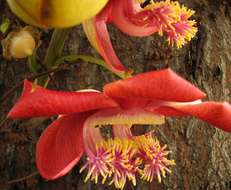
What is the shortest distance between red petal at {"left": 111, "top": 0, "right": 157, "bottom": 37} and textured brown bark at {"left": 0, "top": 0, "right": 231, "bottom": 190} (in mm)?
238

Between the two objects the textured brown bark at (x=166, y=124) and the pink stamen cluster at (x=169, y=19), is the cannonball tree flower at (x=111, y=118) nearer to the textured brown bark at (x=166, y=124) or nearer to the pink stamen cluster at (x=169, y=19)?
the pink stamen cluster at (x=169, y=19)

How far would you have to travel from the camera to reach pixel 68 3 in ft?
2.53

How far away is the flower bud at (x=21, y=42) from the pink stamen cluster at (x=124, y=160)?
0.60 feet

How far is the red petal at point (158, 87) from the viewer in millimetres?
714

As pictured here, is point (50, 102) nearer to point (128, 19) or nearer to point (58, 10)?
point (58, 10)

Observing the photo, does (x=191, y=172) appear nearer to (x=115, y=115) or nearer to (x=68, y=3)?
(x=115, y=115)

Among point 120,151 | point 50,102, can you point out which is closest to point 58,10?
point 50,102

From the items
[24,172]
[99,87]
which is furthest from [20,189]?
[99,87]

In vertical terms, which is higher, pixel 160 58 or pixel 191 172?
pixel 160 58

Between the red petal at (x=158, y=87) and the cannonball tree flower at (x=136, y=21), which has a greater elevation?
the cannonball tree flower at (x=136, y=21)

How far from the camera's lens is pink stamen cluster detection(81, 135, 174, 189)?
857 mm

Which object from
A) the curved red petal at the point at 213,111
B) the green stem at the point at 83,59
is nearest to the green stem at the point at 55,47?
the green stem at the point at 83,59

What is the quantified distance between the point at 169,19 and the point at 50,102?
0.82 feet

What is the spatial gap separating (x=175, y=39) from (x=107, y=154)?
0.21 meters
